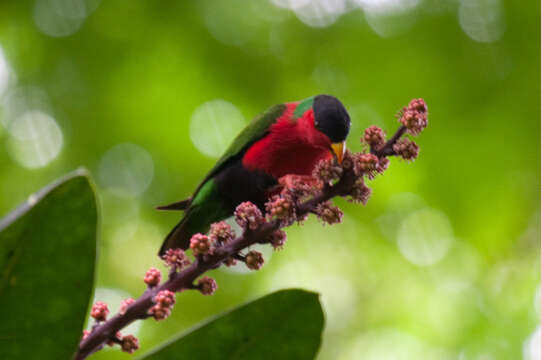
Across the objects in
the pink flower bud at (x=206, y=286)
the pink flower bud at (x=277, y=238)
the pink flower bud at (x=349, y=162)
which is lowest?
the pink flower bud at (x=206, y=286)

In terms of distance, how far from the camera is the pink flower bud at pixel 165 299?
1032 mm

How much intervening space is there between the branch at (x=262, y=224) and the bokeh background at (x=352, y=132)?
10.6ft

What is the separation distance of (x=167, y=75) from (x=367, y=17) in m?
1.71

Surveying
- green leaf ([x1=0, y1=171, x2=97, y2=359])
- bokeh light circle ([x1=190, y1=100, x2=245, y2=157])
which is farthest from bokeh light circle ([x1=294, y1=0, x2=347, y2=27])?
green leaf ([x1=0, y1=171, x2=97, y2=359])

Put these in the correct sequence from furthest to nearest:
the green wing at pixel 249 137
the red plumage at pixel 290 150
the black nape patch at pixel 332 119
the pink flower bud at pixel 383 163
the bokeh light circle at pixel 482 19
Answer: the bokeh light circle at pixel 482 19 < the green wing at pixel 249 137 < the red plumage at pixel 290 150 < the black nape patch at pixel 332 119 < the pink flower bud at pixel 383 163

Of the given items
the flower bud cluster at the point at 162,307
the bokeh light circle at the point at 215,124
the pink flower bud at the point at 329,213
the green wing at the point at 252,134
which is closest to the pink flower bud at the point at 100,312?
the flower bud cluster at the point at 162,307

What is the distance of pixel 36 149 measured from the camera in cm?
466

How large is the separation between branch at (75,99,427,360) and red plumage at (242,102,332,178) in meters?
0.67

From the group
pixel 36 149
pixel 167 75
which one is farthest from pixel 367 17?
pixel 36 149

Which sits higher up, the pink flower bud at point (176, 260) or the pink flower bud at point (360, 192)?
the pink flower bud at point (360, 192)

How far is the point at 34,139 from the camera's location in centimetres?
464

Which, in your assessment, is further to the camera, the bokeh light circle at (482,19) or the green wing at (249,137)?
the bokeh light circle at (482,19)

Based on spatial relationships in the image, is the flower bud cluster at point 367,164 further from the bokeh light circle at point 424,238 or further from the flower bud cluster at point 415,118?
the bokeh light circle at point 424,238

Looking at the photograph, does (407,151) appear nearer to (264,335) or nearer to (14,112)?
(264,335)
